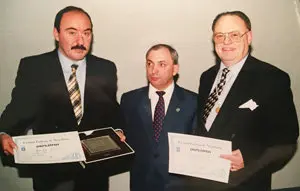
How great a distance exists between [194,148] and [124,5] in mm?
786

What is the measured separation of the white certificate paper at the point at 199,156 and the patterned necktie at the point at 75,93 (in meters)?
0.47

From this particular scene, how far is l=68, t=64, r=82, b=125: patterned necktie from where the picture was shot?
1535 mm

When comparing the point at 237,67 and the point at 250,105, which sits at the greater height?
the point at 237,67

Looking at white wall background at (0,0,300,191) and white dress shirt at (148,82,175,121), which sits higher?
white wall background at (0,0,300,191)

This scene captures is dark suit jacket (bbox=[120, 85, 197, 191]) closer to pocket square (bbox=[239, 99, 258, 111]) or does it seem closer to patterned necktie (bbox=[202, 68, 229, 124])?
patterned necktie (bbox=[202, 68, 229, 124])

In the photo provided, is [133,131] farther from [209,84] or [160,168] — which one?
[209,84]

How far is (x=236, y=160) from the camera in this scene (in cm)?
148

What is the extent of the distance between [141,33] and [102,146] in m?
0.60

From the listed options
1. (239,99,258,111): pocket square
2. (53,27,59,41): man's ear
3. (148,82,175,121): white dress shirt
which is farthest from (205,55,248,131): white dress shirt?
(53,27,59,41): man's ear

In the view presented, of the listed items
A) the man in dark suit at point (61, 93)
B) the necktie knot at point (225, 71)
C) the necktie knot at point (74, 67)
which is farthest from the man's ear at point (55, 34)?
the necktie knot at point (225, 71)

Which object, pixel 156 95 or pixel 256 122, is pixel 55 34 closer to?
pixel 156 95

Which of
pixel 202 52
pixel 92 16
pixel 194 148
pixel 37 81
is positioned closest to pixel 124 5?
pixel 92 16

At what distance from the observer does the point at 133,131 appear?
5.27ft

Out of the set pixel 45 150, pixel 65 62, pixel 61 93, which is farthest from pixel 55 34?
pixel 45 150
